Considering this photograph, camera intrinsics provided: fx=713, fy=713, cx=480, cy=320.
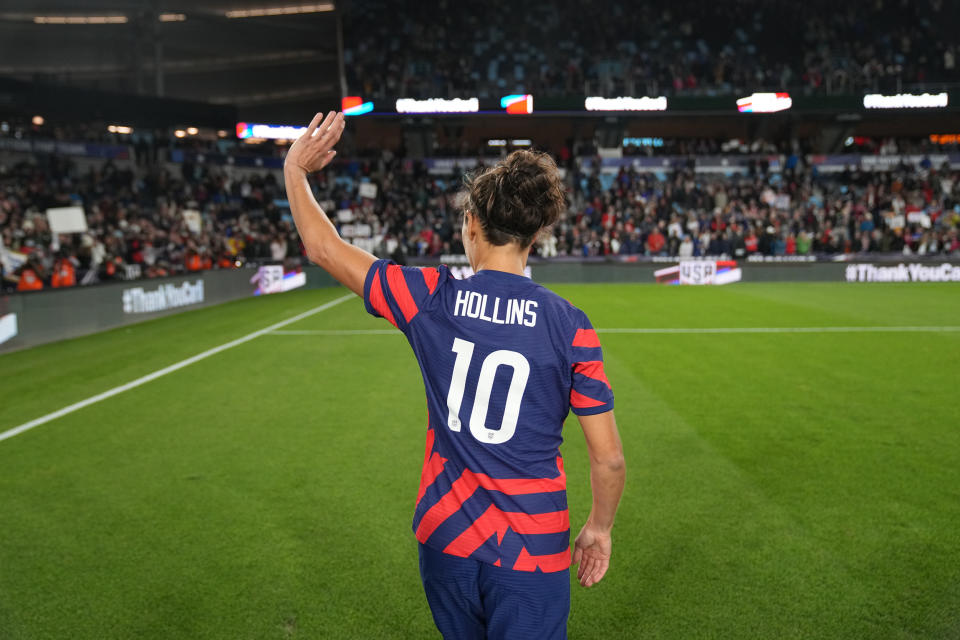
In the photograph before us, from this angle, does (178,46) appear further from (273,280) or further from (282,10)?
(273,280)

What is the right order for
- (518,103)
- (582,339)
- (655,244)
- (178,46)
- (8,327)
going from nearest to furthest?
(582,339) < (8,327) < (655,244) < (518,103) < (178,46)

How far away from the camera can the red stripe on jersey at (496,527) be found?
1.98m

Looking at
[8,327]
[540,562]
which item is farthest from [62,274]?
[540,562]

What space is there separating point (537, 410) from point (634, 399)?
659cm

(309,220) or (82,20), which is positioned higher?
(82,20)

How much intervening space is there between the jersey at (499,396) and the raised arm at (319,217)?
90 mm

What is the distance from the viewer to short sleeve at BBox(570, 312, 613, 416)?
6.34 ft

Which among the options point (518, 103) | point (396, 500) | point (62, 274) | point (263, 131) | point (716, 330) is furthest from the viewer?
point (263, 131)

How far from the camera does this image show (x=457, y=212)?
1195 inches

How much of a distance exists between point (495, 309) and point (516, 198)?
1.01 feet

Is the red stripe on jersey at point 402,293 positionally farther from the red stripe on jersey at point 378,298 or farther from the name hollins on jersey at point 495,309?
the name hollins on jersey at point 495,309

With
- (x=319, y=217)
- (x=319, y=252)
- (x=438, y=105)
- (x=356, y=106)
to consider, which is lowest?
(x=319, y=252)

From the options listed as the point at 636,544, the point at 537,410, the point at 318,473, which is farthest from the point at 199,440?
the point at 537,410

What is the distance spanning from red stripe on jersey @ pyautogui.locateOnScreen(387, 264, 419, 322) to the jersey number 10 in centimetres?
17
